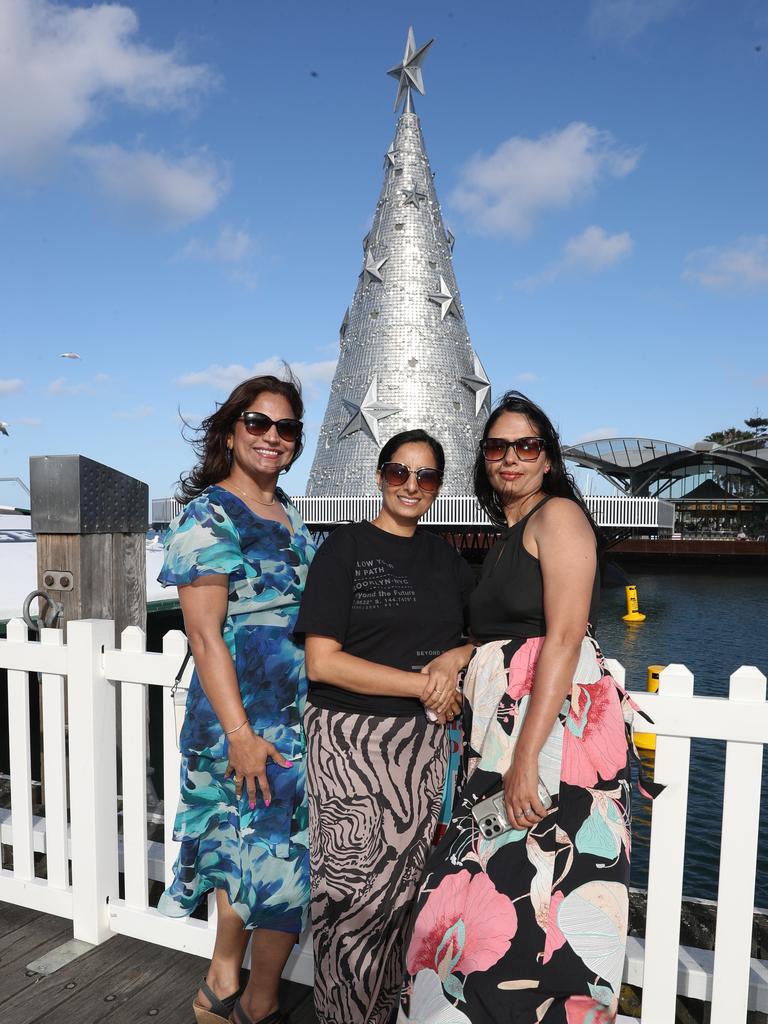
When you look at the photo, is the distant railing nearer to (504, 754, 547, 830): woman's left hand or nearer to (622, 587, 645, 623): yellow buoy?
(622, 587, 645, 623): yellow buoy

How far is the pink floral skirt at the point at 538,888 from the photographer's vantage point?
1.59m

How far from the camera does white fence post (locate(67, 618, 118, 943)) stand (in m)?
2.49

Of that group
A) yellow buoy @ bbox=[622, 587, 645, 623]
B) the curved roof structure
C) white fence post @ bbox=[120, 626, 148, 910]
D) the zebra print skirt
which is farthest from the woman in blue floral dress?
the curved roof structure

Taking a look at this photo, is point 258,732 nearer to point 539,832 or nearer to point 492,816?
point 492,816

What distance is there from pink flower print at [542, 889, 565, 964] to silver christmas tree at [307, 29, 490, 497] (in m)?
28.5

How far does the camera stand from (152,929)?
2471 millimetres

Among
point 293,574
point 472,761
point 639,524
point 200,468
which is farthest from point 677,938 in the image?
point 639,524

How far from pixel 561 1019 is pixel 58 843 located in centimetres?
193

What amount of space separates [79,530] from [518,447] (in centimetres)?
242

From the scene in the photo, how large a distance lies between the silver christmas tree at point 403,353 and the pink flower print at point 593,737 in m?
28.4

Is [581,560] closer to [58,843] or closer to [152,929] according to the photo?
[152,929]

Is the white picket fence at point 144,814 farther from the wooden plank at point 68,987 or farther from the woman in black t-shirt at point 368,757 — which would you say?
the woman in black t-shirt at point 368,757

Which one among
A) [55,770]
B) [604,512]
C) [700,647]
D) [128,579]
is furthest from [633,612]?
[55,770]

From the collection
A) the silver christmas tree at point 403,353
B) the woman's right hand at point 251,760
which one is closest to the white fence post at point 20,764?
the woman's right hand at point 251,760
